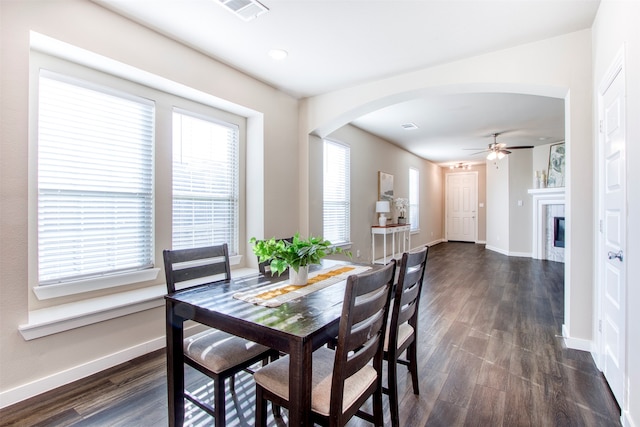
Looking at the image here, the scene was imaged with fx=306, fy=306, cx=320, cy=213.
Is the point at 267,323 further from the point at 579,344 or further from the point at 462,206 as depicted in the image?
the point at 462,206

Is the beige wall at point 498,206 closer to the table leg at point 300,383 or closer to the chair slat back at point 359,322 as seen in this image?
the chair slat back at point 359,322

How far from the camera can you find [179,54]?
2.77 m

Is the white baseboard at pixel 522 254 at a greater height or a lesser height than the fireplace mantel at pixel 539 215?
lesser

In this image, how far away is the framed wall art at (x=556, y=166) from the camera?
6.59m

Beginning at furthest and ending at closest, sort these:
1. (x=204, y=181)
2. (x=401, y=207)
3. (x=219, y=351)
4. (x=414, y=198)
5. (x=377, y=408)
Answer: (x=414, y=198) < (x=401, y=207) < (x=204, y=181) < (x=219, y=351) < (x=377, y=408)

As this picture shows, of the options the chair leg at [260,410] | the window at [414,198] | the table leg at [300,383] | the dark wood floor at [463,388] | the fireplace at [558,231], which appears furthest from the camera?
the window at [414,198]

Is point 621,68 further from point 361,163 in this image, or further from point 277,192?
point 361,163

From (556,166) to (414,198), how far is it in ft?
10.4

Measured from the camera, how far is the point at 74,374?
2166 mm

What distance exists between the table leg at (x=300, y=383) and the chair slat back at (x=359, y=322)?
0.11m

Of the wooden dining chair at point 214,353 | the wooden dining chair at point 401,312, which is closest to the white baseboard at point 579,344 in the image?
the wooden dining chair at point 401,312

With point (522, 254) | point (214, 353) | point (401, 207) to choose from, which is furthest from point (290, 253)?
point (522, 254)

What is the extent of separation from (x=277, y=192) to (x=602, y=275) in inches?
123

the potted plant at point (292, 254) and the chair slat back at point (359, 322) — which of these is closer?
the chair slat back at point (359, 322)
